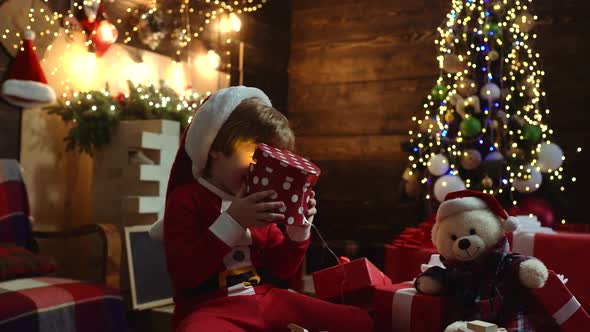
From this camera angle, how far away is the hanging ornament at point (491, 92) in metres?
3.08

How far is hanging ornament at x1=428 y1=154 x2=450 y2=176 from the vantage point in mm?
3123

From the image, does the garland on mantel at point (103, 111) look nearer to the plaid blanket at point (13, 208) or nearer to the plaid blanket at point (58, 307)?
the plaid blanket at point (13, 208)

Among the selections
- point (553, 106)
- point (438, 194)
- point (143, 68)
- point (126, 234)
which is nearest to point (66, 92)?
point (143, 68)

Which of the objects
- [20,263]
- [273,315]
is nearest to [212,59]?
[20,263]

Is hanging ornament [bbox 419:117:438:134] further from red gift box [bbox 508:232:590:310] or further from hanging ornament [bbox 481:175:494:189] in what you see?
red gift box [bbox 508:232:590:310]

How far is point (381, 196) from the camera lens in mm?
4277

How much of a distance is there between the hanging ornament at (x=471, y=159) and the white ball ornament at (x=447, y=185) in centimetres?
8

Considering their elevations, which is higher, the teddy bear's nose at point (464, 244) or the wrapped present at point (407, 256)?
the teddy bear's nose at point (464, 244)

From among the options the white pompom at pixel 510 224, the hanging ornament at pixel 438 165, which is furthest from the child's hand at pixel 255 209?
the hanging ornament at pixel 438 165

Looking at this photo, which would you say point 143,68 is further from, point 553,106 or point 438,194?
point 553,106

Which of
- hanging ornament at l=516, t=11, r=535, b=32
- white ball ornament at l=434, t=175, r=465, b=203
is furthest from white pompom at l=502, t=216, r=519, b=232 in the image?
hanging ornament at l=516, t=11, r=535, b=32

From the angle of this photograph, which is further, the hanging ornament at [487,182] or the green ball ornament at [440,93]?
the green ball ornament at [440,93]

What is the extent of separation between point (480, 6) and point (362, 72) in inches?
50.1

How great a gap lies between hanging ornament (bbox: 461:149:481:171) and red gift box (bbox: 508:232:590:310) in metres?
0.97
